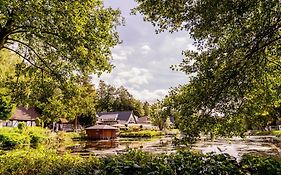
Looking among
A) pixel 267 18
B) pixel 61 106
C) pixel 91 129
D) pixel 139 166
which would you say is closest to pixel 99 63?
pixel 61 106

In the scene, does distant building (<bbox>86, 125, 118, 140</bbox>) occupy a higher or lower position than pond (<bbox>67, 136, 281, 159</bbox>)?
higher

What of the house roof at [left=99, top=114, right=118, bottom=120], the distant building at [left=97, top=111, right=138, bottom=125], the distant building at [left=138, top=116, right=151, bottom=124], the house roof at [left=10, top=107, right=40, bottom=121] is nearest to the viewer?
the house roof at [left=10, top=107, right=40, bottom=121]

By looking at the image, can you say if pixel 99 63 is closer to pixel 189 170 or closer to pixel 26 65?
pixel 26 65

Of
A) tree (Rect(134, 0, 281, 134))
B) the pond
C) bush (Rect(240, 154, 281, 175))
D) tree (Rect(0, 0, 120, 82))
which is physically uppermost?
tree (Rect(0, 0, 120, 82))

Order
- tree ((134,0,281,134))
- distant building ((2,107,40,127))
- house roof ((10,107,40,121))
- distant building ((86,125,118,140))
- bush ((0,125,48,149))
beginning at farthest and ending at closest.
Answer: house roof ((10,107,40,121))
distant building ((2,107,40,127))
distant building ((86,125,118,140))
bush ((0,125,48,149))
tree ((134,0,281,134))

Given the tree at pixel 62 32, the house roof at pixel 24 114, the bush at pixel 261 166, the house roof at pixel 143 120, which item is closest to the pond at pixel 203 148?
the tree at pixel 62 32

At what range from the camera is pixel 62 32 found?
8078mm

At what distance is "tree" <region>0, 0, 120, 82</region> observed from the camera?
7105mm

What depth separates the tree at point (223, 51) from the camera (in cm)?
540

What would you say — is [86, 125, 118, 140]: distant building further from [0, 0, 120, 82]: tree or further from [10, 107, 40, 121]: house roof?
[0, 0, 120, 82]: tree

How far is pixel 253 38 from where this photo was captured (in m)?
5.75

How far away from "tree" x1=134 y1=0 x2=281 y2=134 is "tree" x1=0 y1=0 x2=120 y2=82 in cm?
224

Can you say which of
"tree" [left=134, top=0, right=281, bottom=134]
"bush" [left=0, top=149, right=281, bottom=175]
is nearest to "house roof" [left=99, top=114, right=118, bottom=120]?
"bush" [left=0, top=149, right=281, bottom=175]

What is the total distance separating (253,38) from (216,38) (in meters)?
0.78
